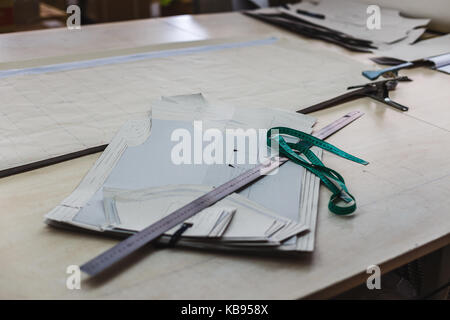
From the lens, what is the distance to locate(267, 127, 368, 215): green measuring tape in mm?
639

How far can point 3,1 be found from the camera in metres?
2.31

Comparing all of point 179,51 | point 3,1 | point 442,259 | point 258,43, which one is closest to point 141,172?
point 442,259

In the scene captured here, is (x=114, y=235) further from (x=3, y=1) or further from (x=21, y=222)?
(x=3, y=1)

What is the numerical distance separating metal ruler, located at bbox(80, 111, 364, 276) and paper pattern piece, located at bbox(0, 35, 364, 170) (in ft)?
0.84

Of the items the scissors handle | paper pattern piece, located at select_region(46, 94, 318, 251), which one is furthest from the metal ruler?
the scissors handle

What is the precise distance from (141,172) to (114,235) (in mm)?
145

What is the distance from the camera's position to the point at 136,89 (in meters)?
1.00

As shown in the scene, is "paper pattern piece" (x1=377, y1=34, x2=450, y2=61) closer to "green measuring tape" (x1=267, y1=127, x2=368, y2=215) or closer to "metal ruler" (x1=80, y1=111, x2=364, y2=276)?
"green measuring tape" (x1=267, y1=127, x2=368, y2=215)

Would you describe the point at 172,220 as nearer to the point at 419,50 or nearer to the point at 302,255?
the point at 302,255

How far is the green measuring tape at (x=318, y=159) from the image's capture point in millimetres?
639

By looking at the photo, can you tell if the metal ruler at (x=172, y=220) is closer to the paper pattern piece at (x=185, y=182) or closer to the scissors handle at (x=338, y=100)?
the paper pattern piece at (x=185, y=182)

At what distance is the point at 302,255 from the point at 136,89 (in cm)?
60

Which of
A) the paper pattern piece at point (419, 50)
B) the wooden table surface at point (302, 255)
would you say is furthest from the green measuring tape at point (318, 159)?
the paper pattern piece at point (419, 50)

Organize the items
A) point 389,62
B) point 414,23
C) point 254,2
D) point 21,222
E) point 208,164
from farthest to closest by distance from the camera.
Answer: point 254,2 → point 414,23 → point 389,62 → point 208,164 → point 21,222
